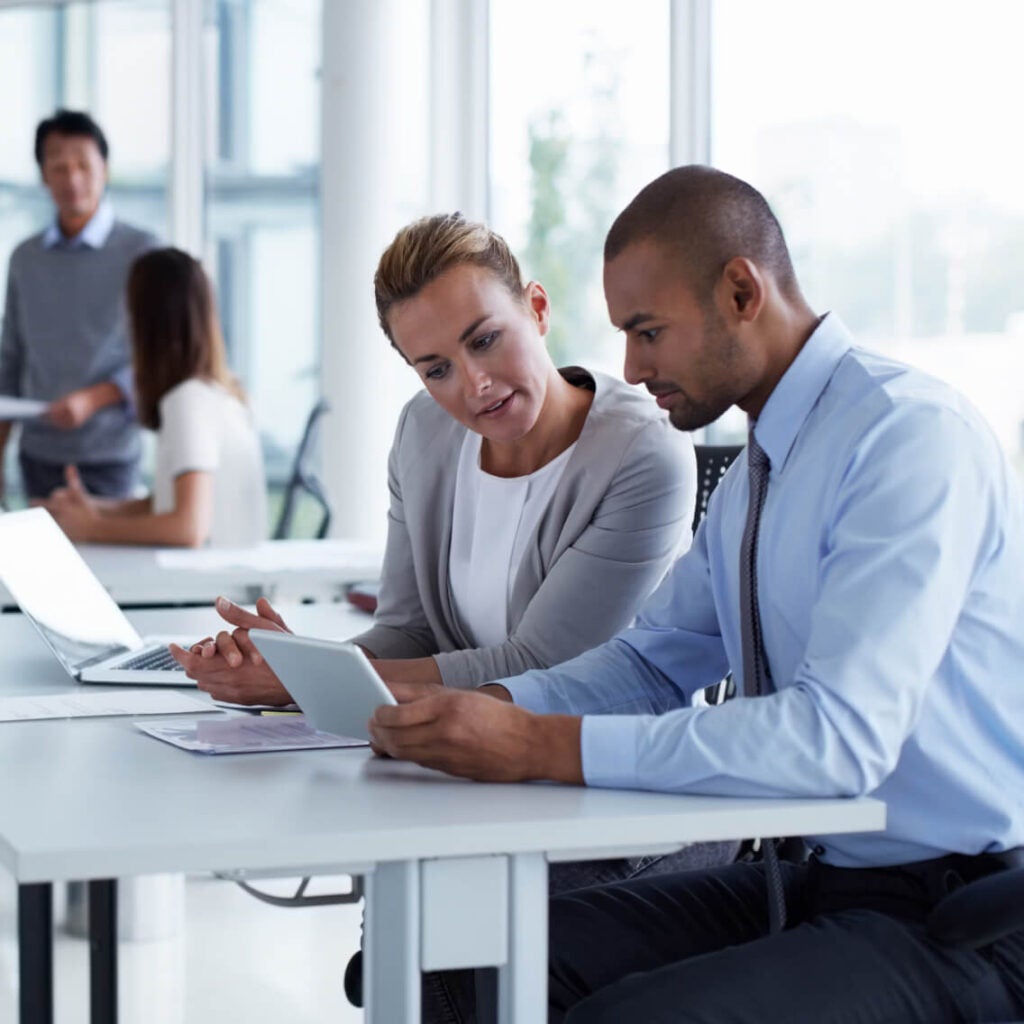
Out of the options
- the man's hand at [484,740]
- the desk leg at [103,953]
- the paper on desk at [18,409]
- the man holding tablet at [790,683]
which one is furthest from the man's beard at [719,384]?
the paper on desk at [18,409]

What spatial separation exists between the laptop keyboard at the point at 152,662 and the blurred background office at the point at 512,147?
9.61ft

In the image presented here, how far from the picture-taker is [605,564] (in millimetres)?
1980

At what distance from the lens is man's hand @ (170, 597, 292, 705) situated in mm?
1767

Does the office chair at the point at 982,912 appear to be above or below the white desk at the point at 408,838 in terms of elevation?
below

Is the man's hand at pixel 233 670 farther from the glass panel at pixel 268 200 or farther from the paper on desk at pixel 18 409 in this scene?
the glass panel at pixel 268 200

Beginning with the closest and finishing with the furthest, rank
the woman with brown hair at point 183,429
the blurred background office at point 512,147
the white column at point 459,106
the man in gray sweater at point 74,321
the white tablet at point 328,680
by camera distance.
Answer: the white tablet at point 328,680 → the woman with brown hair at point 183,429 → the blurred background office at point 512,147 → the man in gray sweater at point 74,321 → the white column at point 459,106

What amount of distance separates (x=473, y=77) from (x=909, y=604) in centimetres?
505

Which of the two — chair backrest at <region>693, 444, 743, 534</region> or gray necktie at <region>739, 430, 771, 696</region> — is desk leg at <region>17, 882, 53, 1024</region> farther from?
chair backrest at <region>693, 444, 743, 534</region>

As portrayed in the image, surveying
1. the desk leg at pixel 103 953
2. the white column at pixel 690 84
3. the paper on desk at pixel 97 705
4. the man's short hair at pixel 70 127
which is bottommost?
the desk leg at pixel 103 953

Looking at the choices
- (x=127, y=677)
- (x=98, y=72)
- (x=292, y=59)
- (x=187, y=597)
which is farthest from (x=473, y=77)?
(x=127, y=677)

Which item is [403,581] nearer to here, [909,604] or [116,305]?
[909,604]

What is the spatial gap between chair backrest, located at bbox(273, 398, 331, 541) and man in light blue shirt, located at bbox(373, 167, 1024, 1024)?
2.57 meters

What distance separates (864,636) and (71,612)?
122 cm

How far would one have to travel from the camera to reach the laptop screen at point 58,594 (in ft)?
6.72
